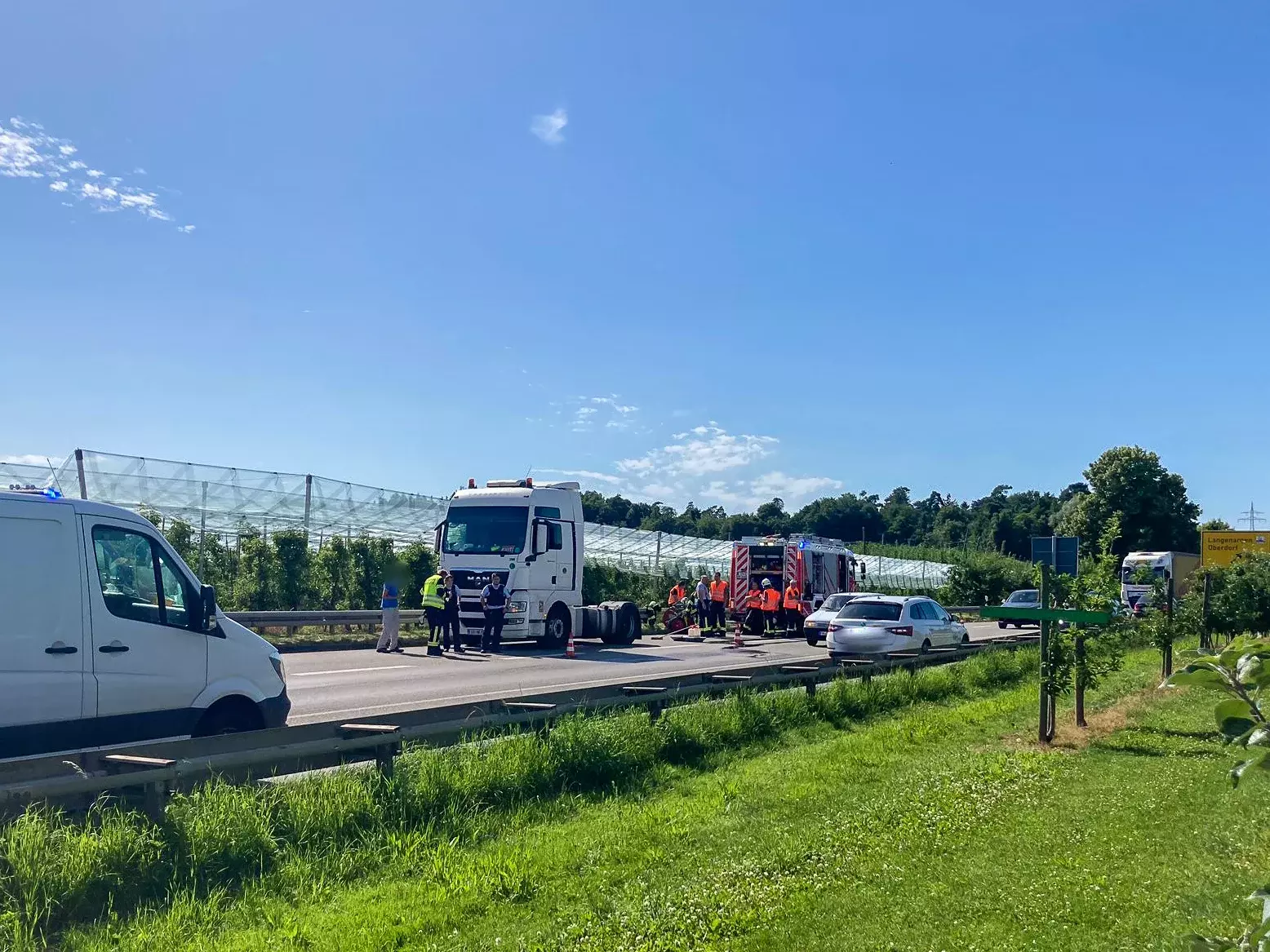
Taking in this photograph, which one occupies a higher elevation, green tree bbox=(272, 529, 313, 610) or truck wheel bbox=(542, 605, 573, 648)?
green tree bbox=(272, 529, 313, 610)

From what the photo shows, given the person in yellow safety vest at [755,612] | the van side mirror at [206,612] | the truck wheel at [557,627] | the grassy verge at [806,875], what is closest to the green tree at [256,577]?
the truck wheel at [557,627]

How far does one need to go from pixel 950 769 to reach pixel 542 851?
4.78 meters

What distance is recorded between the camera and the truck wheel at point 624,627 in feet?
86.8

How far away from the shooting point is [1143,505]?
3216 inches

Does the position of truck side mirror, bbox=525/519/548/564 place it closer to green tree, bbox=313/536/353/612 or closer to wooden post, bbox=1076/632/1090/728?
green tree, bbox=313/536/353/612

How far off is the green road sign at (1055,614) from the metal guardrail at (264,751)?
393cm

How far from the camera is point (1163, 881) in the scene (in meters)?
6.40

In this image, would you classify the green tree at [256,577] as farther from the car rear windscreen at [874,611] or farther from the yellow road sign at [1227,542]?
the yellow road sign at [1227,542]

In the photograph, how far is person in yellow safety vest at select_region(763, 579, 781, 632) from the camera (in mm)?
32844

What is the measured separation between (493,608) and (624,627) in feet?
17.6

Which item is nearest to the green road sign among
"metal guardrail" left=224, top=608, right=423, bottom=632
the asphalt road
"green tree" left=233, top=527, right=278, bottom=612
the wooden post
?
the wooden post

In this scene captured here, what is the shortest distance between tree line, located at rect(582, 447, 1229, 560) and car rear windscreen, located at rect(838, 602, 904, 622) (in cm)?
5808

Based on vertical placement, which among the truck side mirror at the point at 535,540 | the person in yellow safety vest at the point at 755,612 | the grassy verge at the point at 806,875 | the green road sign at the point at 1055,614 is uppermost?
the truck side mirror at the point at 535,540

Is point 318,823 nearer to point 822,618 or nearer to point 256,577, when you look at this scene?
point 822,618
